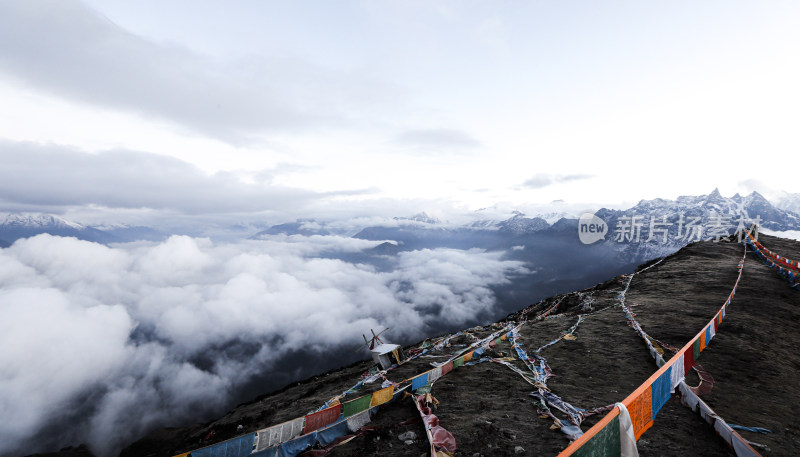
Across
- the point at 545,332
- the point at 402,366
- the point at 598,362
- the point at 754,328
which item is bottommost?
the point at 402,366

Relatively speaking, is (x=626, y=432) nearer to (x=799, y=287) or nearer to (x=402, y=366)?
(x=402, y=366)

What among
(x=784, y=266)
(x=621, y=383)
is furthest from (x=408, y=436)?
(x=784, y=266)

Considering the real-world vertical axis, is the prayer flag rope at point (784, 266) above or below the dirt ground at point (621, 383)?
above

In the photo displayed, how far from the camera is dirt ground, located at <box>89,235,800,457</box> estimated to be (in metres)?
7.28

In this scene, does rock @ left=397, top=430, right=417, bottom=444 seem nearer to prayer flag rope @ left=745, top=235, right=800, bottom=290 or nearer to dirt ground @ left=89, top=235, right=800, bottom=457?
dirt ground @ left=89, top=235, right=800, bottom=457

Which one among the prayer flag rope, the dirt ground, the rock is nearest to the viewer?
the dirt ground

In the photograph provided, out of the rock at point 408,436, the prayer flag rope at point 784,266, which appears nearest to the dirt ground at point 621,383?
the rock at point 408,436

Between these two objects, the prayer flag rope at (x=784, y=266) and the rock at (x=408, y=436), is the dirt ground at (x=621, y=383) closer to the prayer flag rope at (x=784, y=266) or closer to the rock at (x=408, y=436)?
the rock at (x=408, y=436)

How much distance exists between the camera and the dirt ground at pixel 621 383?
7277 mm

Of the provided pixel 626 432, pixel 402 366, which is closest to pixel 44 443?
pixel 402 366

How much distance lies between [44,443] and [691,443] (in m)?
344

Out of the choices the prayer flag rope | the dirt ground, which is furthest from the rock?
the prayer flag rope

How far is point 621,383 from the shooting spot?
10.3m

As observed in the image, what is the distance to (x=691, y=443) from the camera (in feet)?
21.3
